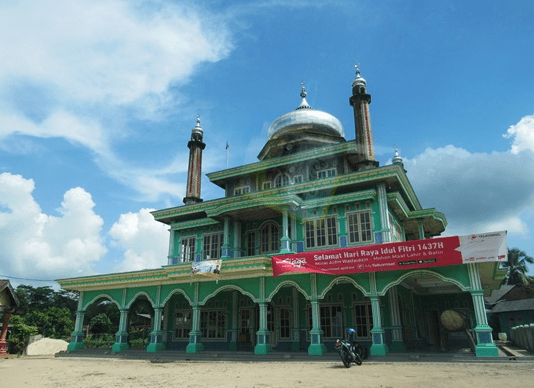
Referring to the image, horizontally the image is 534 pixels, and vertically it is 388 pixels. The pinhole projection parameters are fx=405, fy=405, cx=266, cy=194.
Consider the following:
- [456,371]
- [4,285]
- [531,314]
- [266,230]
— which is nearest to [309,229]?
[266,230]

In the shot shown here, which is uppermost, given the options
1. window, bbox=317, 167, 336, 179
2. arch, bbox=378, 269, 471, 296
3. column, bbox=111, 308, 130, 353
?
window, bbox=317, 167, 336, 179

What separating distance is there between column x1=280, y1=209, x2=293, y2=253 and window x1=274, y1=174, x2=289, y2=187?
3748 millimetres

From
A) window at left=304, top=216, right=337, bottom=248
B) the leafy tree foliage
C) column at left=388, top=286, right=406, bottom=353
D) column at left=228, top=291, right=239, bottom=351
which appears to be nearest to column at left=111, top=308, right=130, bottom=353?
column at left=228, top=291, right=239, bottom=351

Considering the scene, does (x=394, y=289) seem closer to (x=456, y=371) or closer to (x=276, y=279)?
(x=276, y=279)

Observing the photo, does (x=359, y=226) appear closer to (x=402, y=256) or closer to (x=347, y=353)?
(x=402, y=256)

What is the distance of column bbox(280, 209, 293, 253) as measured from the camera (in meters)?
20.1

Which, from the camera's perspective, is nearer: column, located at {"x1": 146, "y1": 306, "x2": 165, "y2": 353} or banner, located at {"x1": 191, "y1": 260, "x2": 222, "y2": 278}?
banner, located at {"x1": 191, "y1": 260, "x2": 222, "y2": 278}

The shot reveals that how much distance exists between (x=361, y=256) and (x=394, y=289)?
3.40 meters

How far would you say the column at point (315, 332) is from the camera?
17.2m

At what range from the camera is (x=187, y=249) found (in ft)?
82.5

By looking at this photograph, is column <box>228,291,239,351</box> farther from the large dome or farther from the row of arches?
the large dome

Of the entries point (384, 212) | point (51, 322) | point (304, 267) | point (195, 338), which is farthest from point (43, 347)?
point (384, 212)

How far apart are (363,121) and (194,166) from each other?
1198cm

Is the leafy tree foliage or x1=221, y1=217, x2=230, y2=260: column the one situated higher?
x1=221, y1=217, x2=230, y2=260: column
